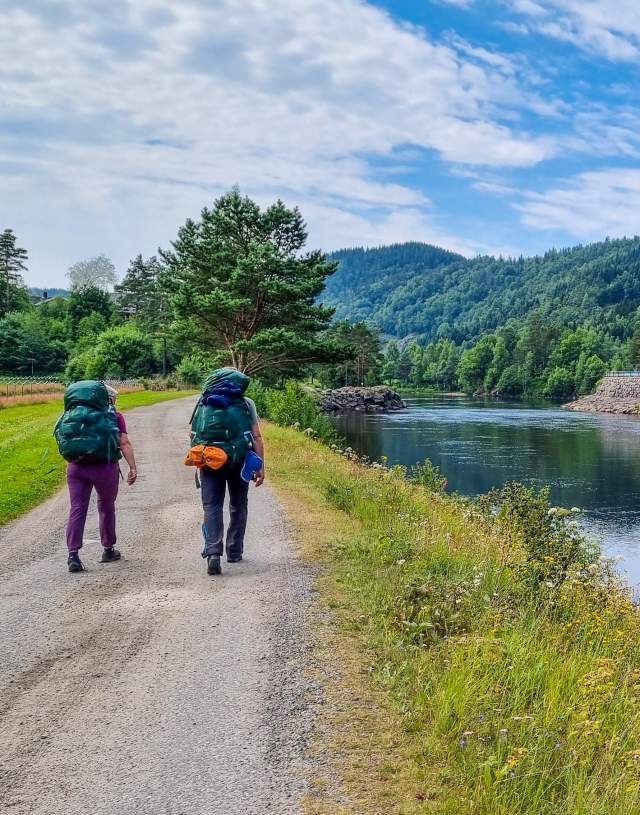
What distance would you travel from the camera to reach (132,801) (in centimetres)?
305

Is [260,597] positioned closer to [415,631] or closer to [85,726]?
[415,631]

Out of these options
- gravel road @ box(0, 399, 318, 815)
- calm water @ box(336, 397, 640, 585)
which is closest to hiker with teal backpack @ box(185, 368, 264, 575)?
gravel road @ box(0, 399, 318, 815)

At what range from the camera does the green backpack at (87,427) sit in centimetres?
655

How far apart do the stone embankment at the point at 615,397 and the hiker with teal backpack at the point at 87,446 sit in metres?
83.0

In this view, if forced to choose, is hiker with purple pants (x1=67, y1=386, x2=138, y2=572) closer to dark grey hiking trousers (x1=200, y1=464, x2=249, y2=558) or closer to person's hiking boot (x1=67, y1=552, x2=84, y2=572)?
person's hiking boot (x1=67, y1=552, x2=84, y2=572)

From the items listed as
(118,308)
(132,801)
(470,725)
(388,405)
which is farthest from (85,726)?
(118,308)

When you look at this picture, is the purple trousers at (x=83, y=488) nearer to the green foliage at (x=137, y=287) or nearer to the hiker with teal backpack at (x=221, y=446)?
the hiker with teal backpack at (x=221, y=446)

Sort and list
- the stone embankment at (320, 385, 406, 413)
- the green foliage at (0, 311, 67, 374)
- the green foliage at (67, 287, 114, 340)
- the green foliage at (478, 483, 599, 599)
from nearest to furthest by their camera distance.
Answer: the green foliage at (478, 483, 599, 599) → the green foliage at (0, 311, 67, 374) → the stone embankment at (320, 385, 406, 413) → the green foliage at (67, 287, 114, 340)

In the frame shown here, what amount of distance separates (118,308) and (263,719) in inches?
4042

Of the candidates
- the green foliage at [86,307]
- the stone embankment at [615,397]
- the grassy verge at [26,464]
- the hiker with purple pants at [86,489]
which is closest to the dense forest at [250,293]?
the grassy verge at [26,464]

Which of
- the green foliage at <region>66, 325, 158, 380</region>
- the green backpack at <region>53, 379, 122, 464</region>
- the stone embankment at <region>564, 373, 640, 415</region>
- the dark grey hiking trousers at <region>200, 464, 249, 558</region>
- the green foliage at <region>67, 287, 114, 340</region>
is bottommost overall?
the stone embankment at <region>564, 373, 640, 415</region>

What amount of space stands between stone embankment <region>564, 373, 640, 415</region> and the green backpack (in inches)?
3272

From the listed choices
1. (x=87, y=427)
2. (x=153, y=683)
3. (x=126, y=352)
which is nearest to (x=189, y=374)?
(x=126, y=352)

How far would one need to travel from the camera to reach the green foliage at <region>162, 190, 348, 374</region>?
90.5ft
